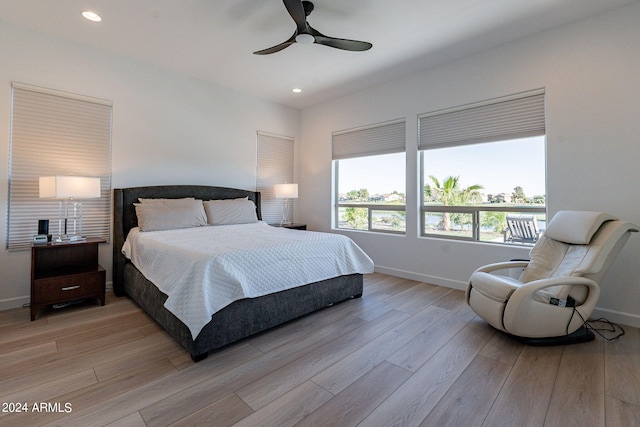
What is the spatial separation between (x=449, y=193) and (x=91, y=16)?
4288 millimetres

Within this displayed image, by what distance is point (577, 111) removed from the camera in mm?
2859

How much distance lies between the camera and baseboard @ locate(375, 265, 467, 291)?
367 centimetres

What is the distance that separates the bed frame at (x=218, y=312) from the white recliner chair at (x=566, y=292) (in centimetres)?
140

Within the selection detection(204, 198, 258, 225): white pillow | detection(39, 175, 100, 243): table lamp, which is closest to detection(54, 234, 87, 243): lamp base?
detection(39, 175, 100, 243): table lamp

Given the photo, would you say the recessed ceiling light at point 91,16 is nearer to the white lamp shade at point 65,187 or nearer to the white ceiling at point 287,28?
the white ceiling at point 287,28

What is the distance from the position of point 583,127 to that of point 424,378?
2.81m

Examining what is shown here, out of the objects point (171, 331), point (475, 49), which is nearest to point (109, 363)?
point (171, 331)

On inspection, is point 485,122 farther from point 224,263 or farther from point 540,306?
point 224,263

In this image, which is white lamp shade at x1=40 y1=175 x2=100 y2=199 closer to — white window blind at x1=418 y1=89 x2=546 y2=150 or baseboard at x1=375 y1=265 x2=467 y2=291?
baseboard at x1=375 y1=265 x2=467 y2=291

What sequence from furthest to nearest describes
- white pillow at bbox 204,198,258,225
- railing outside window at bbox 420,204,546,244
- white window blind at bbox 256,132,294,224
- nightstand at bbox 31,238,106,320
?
1. white window blind at bbox 256,132,294,224
2. white pillow at bbox 204,198,258,225
3. railing outside window at bbox 420,204,546,244
4. nightstand at bbox 31,238,106,320

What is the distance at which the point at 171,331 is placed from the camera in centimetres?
223

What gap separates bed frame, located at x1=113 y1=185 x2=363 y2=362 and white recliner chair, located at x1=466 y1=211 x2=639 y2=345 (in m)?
1.40

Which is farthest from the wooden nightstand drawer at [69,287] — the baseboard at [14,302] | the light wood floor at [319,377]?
the baseboard at [14,302]

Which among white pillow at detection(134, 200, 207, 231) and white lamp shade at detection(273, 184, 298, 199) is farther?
white lamp shade at detection(273, 184, 298, 199)
